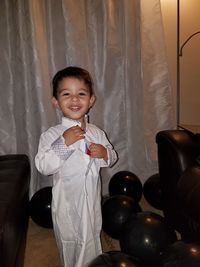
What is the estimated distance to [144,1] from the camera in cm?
185

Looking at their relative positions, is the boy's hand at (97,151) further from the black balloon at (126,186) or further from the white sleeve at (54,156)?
the black balloon at (126,186)

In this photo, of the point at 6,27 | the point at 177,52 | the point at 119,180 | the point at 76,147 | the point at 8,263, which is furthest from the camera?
the point at 177,52

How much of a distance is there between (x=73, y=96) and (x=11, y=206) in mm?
538

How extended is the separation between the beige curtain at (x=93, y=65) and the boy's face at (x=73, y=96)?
0.59 m

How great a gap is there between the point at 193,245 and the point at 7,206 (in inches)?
27.5

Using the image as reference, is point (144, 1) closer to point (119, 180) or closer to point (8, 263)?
point (119, 180)

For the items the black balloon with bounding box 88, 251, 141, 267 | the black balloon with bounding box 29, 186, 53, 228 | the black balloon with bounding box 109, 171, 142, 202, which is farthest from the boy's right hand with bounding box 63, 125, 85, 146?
the black balloon with bounding box 109, 171, 142, 202

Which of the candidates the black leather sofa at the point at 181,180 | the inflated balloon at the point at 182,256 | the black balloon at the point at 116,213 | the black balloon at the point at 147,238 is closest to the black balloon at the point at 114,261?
the inflated balloon at the point at 182,256

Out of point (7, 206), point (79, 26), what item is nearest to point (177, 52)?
point (79, 26)

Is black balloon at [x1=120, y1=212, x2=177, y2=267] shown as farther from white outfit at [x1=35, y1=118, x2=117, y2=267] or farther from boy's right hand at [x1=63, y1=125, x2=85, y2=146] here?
boy's right hand at [x1=63, y1=125, x2=85, y2=146]

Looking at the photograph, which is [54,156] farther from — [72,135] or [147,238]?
[147,238]

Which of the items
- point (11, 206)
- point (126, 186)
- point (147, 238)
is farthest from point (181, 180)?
point (11, 206)

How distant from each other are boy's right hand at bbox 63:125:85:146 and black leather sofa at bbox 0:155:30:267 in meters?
0.32

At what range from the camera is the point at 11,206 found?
1.05 m
